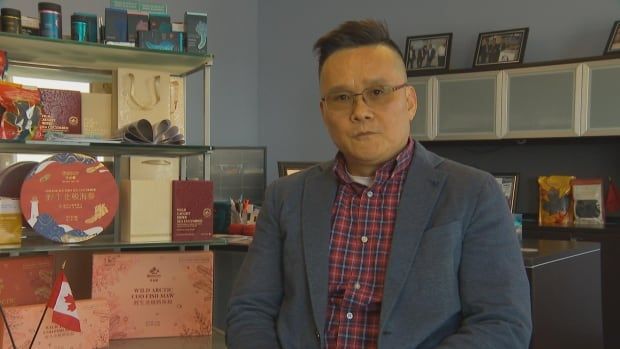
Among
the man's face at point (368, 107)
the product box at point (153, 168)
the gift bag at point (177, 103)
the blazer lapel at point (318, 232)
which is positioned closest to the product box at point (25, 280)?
the product box at point (153, 168)

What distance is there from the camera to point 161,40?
1.78m

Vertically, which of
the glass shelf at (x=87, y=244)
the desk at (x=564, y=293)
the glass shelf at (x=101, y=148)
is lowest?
the desk at (x=564, y=293)

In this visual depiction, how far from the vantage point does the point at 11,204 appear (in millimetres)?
1594

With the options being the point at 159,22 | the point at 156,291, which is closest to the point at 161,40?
the point at 159,22

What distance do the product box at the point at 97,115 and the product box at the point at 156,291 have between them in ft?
1.15

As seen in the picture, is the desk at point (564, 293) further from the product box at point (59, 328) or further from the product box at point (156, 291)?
the product box at point (59, 328)

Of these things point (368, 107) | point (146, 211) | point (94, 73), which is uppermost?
point (94, 73)

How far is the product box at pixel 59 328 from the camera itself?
5.09ft

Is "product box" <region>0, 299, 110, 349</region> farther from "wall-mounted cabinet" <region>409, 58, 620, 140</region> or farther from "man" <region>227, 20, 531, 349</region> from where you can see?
"wall-mounted cabinet" <region>409, 58, 620, 140</region>

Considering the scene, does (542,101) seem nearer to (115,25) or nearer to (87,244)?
(115,25)

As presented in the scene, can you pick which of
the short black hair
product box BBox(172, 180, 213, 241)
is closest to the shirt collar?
the short black hair

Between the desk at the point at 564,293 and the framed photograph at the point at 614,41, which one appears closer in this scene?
the desk at the point at 564,293

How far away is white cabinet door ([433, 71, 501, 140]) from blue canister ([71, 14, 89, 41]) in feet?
11.0

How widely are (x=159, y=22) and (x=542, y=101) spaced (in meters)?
3.22
